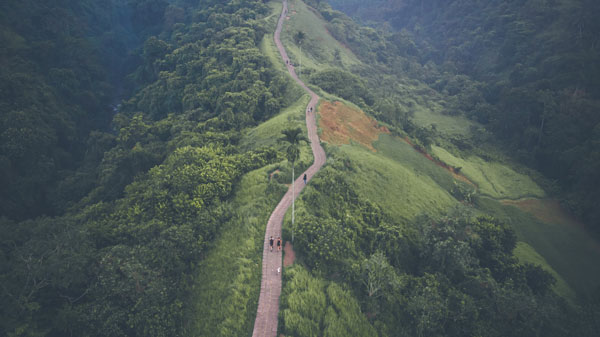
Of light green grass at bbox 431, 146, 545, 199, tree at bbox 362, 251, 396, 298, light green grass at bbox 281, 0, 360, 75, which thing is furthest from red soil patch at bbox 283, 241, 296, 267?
light green grass at bbox 281, 0, 360, 75

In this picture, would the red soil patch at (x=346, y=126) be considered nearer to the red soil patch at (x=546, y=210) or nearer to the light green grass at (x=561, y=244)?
the light green grass at (x=561, y=244)

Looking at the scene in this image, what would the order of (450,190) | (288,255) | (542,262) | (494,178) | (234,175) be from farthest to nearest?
(494,178), (450,190), (542,262), (234,175), (288,255)

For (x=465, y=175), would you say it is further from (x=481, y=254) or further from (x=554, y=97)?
(x=554, y=97)

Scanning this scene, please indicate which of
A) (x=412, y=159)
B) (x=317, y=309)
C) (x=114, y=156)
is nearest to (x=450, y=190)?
(x=412, y=159)

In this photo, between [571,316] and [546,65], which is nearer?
[571,316]

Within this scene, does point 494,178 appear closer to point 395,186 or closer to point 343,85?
point 395,186

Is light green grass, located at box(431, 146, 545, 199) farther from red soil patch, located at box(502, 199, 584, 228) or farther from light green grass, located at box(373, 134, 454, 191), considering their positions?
light green grass, located at box(373, 134, 454, 191)

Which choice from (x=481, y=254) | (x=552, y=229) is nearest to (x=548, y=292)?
(x=481, y=254)
